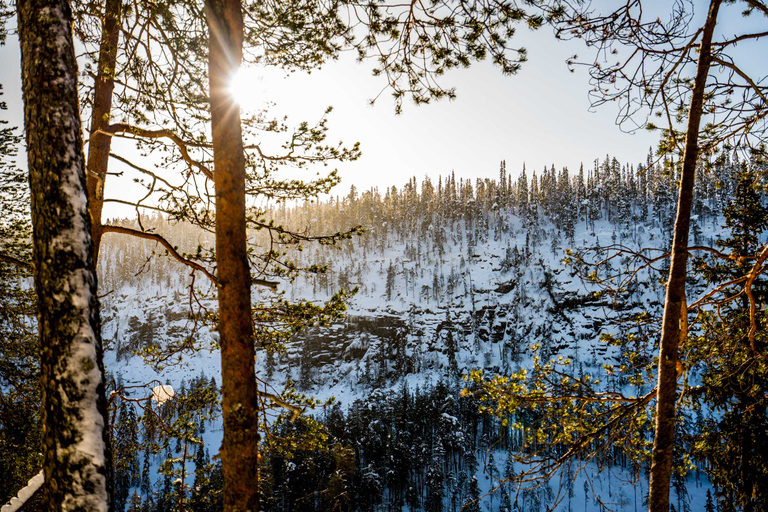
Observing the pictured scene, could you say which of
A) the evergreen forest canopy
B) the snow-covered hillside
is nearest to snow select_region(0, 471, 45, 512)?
the evergreen forest canopy

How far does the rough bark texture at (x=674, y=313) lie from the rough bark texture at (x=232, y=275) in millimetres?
3692

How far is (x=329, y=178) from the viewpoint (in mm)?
4879

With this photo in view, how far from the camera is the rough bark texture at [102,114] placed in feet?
13.8

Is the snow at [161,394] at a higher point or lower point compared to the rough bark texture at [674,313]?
lower

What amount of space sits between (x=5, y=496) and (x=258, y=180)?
796cm

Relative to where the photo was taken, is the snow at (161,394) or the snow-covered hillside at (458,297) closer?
the snow at (161,394)

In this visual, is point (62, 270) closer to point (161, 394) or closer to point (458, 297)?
point (161, 394)

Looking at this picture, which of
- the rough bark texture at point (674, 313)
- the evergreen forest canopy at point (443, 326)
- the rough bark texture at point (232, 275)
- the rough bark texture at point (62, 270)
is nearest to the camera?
the rough bark texture at point (62, 270)

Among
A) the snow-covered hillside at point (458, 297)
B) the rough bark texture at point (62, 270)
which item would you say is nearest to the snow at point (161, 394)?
the rough bark texture at point (62, 270)

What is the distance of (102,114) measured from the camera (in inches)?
179

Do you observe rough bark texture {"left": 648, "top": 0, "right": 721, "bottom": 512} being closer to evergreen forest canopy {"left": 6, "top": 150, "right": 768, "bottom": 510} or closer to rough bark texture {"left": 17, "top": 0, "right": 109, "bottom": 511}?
rough bark texture {"left": 17, "top": 0, "right": 109, "bottom": 511}

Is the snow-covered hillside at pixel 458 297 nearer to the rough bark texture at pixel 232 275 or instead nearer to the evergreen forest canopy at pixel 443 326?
the evergreen forest canopy at pixel 443 326

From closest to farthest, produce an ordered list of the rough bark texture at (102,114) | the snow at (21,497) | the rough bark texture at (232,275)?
the snow at (21,497), the rough bark texture at (232,275), the rough bark texture at (102,114)

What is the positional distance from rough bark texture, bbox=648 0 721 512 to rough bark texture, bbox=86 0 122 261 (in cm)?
612
